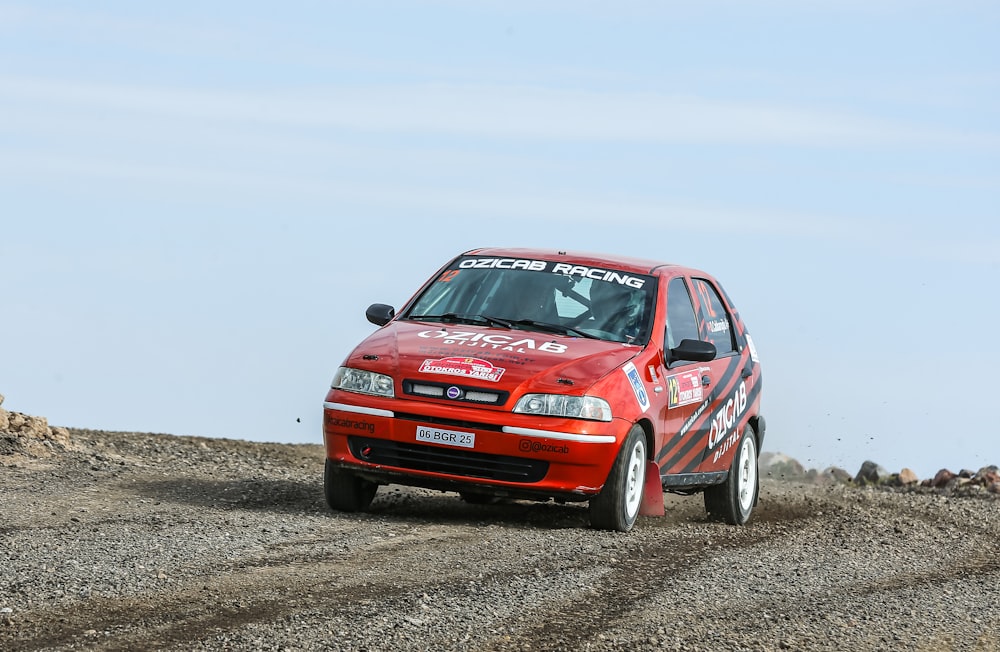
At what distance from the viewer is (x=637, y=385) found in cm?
933

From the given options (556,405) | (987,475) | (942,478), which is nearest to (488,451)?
(556,405)

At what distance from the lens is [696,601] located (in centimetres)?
696

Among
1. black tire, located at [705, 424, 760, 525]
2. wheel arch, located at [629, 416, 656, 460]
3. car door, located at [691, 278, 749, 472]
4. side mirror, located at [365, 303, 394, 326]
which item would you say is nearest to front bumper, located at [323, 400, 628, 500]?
wheel arch, located at [629, 416, 656, 460]

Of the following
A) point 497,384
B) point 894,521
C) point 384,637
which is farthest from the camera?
point 894,521

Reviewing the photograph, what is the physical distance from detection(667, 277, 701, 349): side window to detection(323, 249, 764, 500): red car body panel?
267mm

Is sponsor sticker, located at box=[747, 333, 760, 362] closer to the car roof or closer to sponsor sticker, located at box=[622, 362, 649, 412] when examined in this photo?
the car roof

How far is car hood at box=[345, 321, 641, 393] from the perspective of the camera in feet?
29.3

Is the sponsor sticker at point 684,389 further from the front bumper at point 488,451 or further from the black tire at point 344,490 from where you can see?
the black tire at point 344,490

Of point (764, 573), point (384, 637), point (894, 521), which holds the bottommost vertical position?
point (894, 521)

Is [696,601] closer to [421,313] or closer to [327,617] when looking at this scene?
[327,617]

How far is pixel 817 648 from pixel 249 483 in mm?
6600

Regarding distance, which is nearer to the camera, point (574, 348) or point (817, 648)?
point (817, 648)

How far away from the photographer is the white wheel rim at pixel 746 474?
11281 millimetres

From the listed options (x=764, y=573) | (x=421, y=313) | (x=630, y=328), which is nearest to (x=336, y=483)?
(x=421, y=313)
